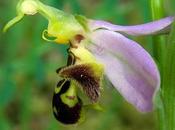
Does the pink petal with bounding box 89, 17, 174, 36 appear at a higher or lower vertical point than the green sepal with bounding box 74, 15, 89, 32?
lower

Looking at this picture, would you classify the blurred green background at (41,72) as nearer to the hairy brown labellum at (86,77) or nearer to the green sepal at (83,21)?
the hairy brown labellum at (86,77)

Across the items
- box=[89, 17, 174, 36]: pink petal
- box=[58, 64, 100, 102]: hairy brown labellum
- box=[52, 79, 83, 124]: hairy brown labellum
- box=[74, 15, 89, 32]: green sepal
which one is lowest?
box=[52, 79, 83, 124]: hairy brown labellum

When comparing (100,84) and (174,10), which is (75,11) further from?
(100,84)

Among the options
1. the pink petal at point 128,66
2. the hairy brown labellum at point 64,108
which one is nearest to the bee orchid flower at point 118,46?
the pink petal at point 128,66

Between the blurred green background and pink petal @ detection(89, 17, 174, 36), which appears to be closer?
Answer: pink petal @ detection(89, 17, 174, 36)

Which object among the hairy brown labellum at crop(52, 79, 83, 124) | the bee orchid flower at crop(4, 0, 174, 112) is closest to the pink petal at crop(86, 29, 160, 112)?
the bee orchid flower at crop(4, 0, 174, 112)

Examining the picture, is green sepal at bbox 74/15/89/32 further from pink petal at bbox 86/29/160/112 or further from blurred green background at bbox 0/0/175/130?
blurred green background at bbox 0/0/175/130

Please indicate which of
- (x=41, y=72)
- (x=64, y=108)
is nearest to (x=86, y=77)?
(x=64, y=108)

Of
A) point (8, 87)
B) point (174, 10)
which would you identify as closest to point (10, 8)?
point (8, 87)

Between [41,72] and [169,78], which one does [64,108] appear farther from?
[41,72]
